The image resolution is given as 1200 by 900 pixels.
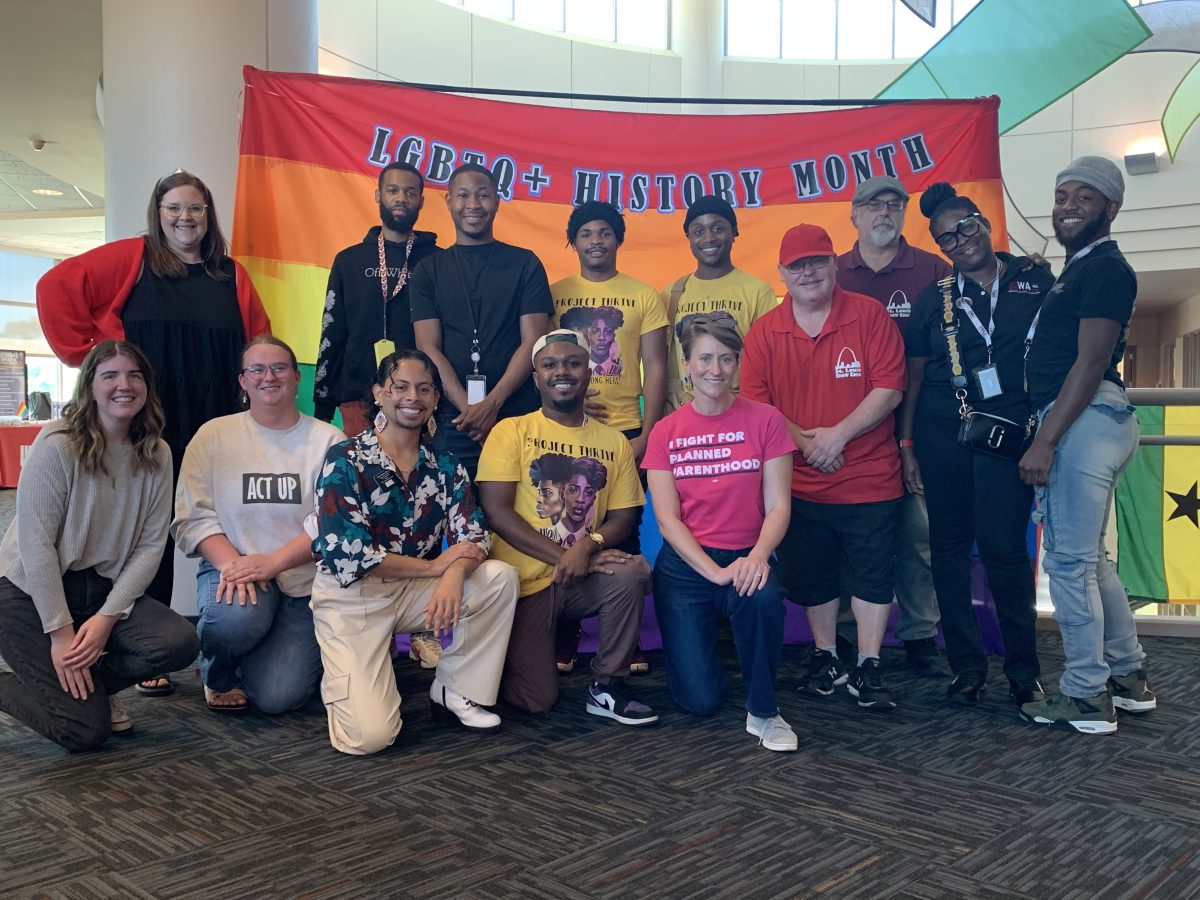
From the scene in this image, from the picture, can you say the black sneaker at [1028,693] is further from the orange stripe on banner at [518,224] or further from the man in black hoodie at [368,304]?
the man in black hoodie at [368,304]

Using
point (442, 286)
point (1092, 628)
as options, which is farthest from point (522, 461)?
point (1092, 628)

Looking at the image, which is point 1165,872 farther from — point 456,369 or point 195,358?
point 195,358

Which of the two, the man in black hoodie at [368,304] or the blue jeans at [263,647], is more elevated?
the man in black hoodie at [368,304]

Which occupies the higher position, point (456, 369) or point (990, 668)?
point (456, 369)

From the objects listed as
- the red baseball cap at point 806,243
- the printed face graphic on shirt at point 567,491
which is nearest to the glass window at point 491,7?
the red baseball cap at point 806,243

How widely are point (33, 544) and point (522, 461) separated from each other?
136 centimetres

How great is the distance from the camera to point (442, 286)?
10.9 ft

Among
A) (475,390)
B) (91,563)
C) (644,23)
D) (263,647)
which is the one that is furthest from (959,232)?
(644,23)

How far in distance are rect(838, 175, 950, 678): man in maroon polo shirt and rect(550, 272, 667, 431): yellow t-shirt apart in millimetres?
792

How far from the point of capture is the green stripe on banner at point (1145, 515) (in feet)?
13.6

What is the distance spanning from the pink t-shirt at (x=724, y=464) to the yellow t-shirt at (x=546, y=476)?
21 cm

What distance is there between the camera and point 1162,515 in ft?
13.6

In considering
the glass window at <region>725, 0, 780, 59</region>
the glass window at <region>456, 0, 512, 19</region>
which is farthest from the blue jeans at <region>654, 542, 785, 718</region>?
the glass window at <region>725, 0, 780, 59</region>

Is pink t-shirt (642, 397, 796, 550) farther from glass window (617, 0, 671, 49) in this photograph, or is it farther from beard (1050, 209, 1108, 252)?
glass window (617, 0, 671, 49)
